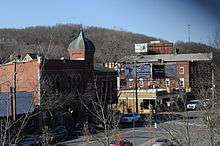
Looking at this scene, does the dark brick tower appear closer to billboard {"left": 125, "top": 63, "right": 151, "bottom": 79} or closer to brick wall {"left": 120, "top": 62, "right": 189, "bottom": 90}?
billboard {"left": 125, "top": 63, "right": 151, "bottom": 79}

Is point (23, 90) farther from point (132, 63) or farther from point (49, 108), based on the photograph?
point (132, 63)

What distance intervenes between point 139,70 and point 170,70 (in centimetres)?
268

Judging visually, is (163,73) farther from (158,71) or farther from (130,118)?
(130,118)

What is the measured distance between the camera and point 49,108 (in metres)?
19.8

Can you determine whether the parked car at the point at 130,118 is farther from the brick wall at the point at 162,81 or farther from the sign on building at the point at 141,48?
the sign on building at the point at 141,48

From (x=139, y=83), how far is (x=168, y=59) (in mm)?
3411

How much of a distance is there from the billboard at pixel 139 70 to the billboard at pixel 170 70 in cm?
174

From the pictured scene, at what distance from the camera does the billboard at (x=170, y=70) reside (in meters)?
35.1

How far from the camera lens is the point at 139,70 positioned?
111 ft

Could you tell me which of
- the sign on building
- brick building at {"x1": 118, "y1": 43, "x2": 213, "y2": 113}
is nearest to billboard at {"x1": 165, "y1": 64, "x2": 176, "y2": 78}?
brick building at {"x1": 118, "y1": 43, "x2": 213, "y2": 113}

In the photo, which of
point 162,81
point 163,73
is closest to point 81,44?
point 162,81

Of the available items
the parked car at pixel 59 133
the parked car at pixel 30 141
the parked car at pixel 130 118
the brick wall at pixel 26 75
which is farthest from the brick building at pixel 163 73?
the parked car at pixel 30 141

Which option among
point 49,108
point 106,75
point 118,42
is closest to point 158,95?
point 106,75

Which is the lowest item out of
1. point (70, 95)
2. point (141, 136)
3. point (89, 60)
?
point (141, 136)
